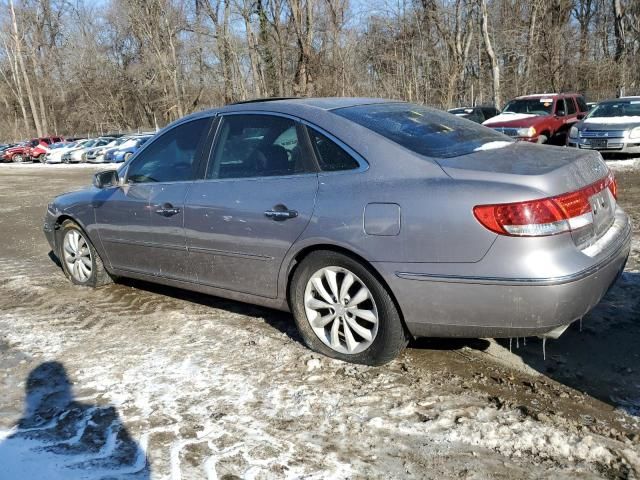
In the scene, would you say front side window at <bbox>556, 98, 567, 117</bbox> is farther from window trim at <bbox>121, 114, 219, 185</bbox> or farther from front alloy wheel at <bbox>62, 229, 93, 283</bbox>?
front alloy wheel at <bbox>62, 229, 93, 283</bbox>

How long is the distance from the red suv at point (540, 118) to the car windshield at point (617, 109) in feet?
3.12

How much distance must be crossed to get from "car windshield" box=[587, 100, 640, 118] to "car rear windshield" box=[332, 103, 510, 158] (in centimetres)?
1184

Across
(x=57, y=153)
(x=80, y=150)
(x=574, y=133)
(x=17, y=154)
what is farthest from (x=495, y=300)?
(x=17, y=154)

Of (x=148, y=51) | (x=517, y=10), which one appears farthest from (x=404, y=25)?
(x=148, y=51)

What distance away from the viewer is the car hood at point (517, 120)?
14.2 metres

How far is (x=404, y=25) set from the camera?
104 ft

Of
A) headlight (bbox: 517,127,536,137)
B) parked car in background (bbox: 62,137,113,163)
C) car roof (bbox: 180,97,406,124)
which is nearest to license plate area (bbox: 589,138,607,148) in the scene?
headlight (bbox: 517,127,536,137)

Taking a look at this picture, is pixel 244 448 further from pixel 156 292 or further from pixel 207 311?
pixel 156 292

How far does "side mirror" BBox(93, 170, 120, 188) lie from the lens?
4840 millimetres

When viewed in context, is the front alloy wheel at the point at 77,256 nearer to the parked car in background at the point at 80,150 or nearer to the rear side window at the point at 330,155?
the rear side window at the point at 330,155

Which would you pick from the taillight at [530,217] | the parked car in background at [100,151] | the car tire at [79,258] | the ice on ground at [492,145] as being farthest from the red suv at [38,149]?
the taillight at [530,217]

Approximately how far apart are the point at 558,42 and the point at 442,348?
97.4 feet

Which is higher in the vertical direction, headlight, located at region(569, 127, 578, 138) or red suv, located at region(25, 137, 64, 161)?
red suv, located at region(25, 137, 64, 161)

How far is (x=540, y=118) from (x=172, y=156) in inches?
488
